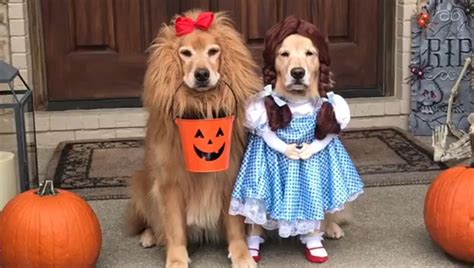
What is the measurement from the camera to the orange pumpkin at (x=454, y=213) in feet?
9.84

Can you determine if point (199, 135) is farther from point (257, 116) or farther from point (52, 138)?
point (52, 138)

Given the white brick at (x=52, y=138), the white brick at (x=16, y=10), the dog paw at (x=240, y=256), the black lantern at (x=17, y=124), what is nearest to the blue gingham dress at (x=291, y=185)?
the dog paw at (x=240, y=256)

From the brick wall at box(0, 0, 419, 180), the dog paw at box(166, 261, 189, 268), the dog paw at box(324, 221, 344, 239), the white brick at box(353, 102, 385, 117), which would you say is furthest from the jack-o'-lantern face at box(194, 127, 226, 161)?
the white brick at box(353, 102, 385, 117)

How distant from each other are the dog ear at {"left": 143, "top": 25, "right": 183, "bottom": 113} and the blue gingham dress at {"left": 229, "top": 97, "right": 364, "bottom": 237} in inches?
14.6

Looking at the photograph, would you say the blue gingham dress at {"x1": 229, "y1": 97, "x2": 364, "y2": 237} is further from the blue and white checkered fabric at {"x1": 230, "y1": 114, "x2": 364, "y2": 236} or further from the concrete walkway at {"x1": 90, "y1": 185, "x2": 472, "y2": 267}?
the concrete walkway at {"x1": 90, "y1": 185, "x2": 472, "y2": 267}

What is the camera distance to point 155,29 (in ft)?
16.8

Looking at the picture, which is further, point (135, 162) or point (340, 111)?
point (135, 162)

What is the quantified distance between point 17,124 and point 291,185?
1.15 metres

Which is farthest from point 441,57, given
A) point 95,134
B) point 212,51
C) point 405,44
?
point 212,51

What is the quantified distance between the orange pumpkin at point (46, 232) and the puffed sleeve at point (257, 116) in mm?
695

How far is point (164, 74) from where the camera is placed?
2979 mm

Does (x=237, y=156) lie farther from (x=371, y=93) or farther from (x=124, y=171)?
(x=371, y=93)

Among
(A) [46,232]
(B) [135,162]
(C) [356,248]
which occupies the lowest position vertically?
(C) [356,248]

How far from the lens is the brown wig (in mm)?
3002
